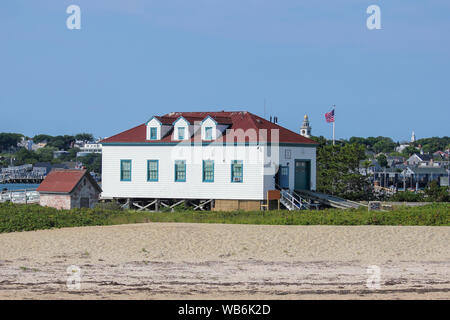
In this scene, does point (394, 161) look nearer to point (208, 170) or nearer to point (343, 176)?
point (343, 176)

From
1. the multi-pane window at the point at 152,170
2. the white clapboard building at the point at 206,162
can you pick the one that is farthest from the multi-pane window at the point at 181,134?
the multi-pane window at the point at 152,170

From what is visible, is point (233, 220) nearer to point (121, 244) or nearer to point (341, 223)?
point (341, 223)

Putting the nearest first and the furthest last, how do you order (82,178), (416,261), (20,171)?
(416,261)
(82,178)
(20,171)

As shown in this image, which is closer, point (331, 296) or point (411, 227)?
point (331, 296)

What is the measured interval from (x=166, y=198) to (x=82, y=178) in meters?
5.59

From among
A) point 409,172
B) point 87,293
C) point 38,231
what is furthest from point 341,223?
point 409,172

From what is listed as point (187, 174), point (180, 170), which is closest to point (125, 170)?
point (180, 170)

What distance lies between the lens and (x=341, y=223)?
32.3 meters

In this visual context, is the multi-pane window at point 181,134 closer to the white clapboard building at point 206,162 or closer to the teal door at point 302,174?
the white clapboard building at point 206,162

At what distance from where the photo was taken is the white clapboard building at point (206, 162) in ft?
134

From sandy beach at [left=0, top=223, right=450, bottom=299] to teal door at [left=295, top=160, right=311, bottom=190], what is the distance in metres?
12.2

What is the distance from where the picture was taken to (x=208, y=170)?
42.0 metres
